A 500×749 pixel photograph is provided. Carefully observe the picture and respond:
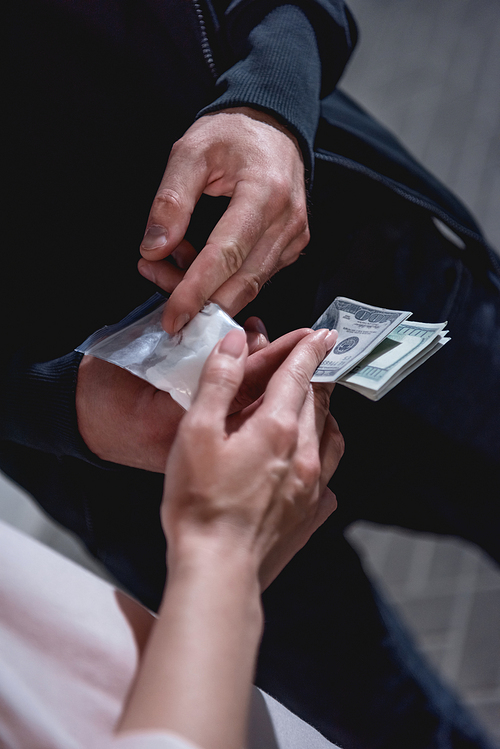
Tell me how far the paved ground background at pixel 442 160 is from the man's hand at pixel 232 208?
3.99 ft

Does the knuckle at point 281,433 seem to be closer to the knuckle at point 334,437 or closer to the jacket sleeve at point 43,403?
the knuckle at point 334,437

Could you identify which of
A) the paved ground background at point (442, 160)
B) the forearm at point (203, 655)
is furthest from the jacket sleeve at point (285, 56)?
the paved ground background at point (442, 160)

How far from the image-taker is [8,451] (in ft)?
2.65

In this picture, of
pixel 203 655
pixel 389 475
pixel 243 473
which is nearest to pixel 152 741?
pixel 203 655

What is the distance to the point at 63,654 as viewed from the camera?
1.16 feet

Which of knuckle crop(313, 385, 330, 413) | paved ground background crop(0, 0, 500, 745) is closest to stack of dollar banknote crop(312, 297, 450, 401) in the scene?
knuckle crop(313, 385, 330, 413)

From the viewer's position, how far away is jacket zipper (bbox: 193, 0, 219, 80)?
0.66 m

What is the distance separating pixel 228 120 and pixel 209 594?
0.54 meters

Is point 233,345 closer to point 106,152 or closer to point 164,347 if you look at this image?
point 164,347

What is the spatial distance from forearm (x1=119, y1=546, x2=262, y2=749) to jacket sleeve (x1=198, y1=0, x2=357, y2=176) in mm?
541

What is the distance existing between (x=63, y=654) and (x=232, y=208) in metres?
0.46

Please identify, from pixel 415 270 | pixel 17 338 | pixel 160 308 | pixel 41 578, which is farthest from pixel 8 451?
pixel 415 270

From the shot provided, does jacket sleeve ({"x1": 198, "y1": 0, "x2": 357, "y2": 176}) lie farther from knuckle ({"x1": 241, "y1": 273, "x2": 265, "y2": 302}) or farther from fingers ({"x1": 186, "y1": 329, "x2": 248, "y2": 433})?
fingers ({"x1": 186, "y1": 329, "x2": 248, "y2": 433})

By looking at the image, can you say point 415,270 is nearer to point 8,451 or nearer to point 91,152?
point 91,152
